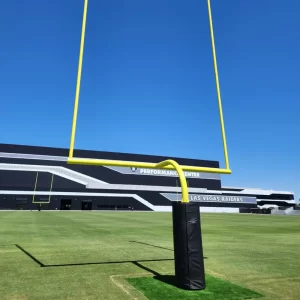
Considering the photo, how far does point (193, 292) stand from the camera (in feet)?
13.0

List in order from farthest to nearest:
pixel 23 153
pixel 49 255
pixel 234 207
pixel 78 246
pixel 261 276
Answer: pixel 234 207, pixel 23 153, pixel 78 246, pixel 49 255, pixel 261 276

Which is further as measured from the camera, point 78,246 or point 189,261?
point 78,246

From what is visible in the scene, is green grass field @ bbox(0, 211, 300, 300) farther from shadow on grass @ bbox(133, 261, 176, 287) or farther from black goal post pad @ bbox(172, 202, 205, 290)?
black goal post pad @ bbox(172, 202, 205, 290)

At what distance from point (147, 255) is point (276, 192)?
89.0 meters

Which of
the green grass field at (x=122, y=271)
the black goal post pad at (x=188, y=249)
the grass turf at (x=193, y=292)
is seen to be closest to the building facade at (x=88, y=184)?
the green grass field at (x=122, y=271)

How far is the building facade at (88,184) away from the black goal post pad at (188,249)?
5031cm

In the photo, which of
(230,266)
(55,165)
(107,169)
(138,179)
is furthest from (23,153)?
(230,266)

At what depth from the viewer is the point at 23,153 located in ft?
168

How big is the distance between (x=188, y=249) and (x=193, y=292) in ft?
1.85

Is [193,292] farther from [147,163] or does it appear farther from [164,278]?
[147,163]

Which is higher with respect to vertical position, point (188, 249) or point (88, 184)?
point (88, 184)

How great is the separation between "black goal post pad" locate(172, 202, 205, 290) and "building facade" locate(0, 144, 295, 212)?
50.3 m

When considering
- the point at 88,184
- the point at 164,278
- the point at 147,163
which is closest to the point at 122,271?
the point at 164,278

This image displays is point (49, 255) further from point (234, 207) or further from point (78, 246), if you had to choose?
point (234, 207)
